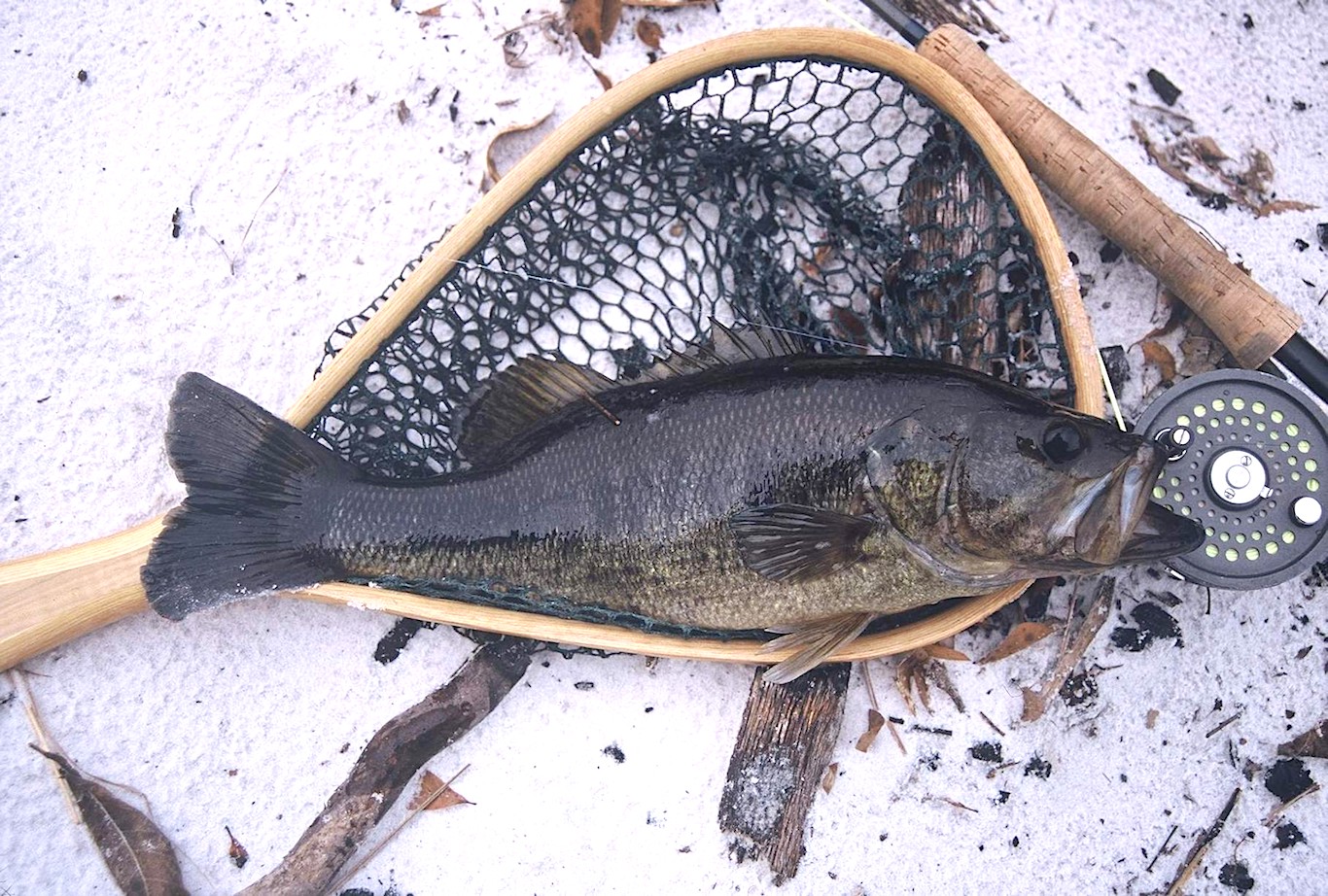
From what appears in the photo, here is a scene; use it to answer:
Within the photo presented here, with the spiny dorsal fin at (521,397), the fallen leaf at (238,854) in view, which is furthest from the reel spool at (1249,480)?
the fallen leaf at (238,854)

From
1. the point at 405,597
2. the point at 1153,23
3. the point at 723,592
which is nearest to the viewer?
the point at 723,592

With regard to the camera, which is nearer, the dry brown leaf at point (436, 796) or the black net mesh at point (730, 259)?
the black net mesh at point (730, 259)

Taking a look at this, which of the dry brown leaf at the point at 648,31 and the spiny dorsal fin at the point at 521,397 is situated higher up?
the dry brown leaf at the point at 648,31

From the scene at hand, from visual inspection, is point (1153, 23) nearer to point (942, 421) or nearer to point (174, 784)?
point (942, 421)

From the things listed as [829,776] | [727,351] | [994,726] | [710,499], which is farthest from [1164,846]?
[727,351]

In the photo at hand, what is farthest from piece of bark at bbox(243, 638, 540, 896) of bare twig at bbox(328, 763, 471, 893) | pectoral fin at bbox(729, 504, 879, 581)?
pectoral fin at bbox(729, 504, 879, 581)

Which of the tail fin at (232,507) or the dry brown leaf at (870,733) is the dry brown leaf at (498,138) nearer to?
the tail fin at (232,507)

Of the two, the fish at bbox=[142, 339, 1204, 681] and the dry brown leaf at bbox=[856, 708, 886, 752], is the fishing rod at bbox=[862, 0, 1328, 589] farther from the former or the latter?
the dry brown leaf at bbox=[856, 708, 886, 752]

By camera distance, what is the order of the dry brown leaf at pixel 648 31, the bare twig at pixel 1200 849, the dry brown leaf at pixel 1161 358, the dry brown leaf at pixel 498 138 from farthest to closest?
the dry brown leaf at pixel 648 31 < the dry brown leaf at pixel 498 138 < the dry brown leaf at pixel 1161 358 < the bare twig at pixel 1200 849

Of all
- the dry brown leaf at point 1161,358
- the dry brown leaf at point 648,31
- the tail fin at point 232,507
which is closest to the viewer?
the tail fin at point 232,507

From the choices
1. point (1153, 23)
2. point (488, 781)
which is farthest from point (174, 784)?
point (1153, 23)
